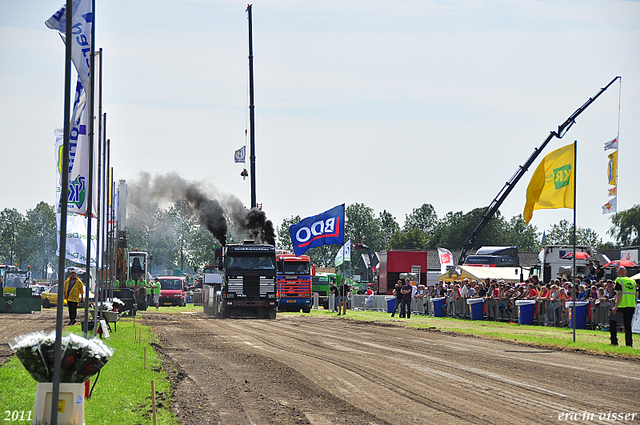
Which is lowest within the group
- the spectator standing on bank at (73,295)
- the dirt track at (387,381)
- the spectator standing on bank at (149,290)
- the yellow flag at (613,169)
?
the spectator standing on bank at (149,290)

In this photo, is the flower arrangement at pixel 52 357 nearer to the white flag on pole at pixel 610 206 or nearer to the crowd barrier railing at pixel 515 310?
the crowd barrier railing at pixel 515 310

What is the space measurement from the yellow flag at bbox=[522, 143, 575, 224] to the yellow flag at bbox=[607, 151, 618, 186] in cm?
1182

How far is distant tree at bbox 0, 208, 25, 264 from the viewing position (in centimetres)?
14912

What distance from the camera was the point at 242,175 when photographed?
57812 mm

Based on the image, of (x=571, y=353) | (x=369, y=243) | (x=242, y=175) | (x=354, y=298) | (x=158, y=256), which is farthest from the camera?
(x=369, y=243)

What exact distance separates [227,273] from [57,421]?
2810 cm

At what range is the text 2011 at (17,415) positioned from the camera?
29.6 ft

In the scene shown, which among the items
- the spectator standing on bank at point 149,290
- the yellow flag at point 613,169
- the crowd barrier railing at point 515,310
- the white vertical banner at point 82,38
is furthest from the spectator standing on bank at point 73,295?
the spectator standing on bank at point 149,290

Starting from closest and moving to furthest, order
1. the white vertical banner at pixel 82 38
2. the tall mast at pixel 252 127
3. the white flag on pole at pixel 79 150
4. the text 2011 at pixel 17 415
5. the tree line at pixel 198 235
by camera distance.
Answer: the text 2011 at pixel 17 415
the white vertical banner at pixel 82 38
the white flag on pole at pixel 79 150
the tall mast at pixel 252 127
the tree line at pixel 198 235

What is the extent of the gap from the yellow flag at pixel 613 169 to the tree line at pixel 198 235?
95.8 metres

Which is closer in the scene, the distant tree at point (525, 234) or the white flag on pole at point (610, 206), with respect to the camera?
the white flag on pole at point (610, 206)

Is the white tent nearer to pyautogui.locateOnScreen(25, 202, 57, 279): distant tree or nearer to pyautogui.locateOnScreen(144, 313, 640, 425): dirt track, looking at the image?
pyautogui.locateOnScreen(144, 313, 640, 425): dirt track

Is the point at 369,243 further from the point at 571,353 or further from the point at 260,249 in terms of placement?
the point at 571,353

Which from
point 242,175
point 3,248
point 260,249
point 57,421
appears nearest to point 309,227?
point 260,249
